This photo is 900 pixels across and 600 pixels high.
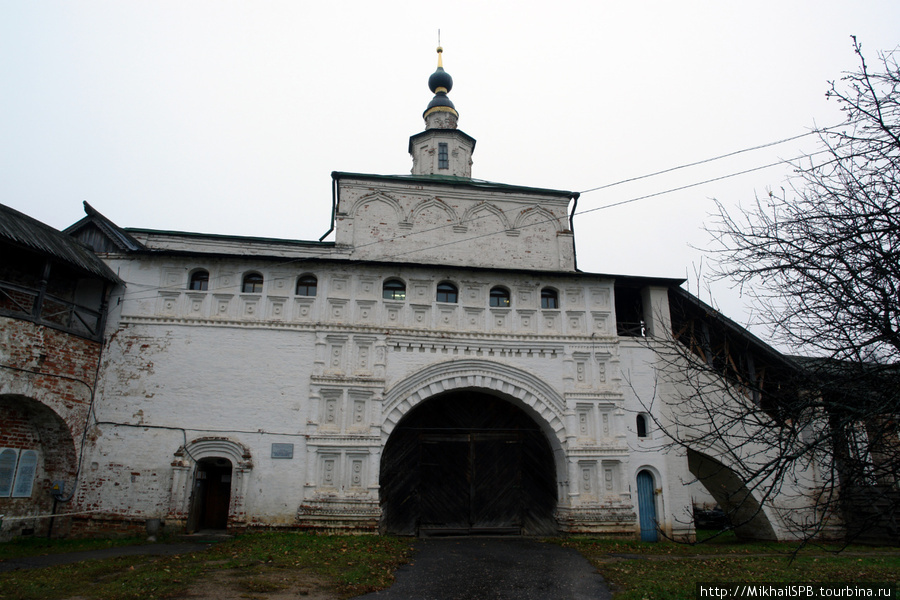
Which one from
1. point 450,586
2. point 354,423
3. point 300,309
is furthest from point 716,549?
point 300,309

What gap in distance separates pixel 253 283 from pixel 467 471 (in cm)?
664

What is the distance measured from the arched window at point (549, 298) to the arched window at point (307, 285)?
5476 millimetres

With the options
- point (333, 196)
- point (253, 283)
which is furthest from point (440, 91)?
point (253, 283)

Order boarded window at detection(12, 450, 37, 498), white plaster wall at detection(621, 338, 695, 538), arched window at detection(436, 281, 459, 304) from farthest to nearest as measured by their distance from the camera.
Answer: arched window at detection(436, 281, 459, 304)
white plaster wall at detection(621, 338, 695, 538)
boarded window at detection(12, 450, 37, 498)

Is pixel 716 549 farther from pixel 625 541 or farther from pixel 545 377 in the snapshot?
pixel 545 377

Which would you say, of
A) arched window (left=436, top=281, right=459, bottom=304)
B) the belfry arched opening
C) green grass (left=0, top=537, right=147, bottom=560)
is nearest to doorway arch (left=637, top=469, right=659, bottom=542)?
the belfry arched opening

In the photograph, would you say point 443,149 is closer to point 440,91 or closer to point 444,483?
point 440,91

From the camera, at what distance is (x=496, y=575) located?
8.59m

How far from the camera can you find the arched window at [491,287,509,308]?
13.8 m

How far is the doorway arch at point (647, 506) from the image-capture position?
495 inches

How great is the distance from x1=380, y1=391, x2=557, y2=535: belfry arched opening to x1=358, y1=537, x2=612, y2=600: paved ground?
1.42m

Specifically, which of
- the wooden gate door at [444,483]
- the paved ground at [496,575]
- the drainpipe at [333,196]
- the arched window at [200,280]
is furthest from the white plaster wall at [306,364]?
the drainpipe at [333,196]

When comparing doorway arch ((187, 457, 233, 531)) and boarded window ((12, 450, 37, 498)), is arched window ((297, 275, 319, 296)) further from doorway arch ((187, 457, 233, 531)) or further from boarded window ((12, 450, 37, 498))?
boarded window ((12, 450, 37, 498))

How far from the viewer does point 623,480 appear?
41.5ft
